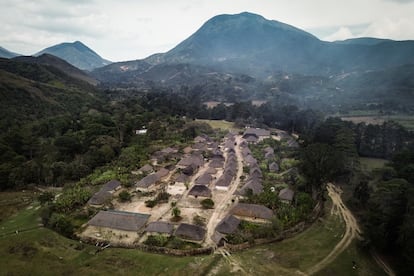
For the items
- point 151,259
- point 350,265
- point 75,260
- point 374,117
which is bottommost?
point 350,265

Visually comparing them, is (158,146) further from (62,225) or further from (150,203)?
(62,225)

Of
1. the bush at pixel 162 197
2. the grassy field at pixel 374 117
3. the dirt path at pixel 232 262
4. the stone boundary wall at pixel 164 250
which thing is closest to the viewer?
the dirt path at pixel 232 262

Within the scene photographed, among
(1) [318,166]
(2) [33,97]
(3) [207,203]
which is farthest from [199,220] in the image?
(2) [33,97]

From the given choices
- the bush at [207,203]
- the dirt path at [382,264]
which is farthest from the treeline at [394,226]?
the bush at [207,203]

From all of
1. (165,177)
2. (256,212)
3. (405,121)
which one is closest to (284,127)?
(405,121)

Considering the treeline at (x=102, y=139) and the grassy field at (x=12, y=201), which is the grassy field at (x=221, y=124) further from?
the grassy field at (x=12, y=201)
